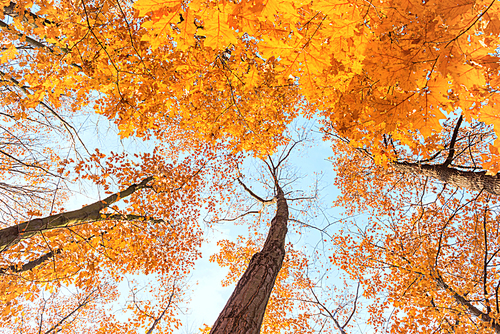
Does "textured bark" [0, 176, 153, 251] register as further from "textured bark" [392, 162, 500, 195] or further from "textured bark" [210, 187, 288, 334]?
"textured bark" [392, 162, 500, 195]

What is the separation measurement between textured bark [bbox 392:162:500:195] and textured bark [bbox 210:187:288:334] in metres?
2.47

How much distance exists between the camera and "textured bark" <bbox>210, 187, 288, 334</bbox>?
Answer: 1898 mm

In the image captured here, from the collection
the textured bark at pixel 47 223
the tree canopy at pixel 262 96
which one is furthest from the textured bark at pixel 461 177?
the textured bark at pixel 47 223

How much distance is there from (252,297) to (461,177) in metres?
3.39

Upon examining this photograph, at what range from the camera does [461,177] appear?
2.77m

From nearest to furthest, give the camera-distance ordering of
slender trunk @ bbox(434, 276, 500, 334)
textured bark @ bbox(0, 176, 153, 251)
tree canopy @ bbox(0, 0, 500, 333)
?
tree canopy @ bbox(0, 0, 500, 333) < textured bark @ bbox(0, 176, 153, 251) < slender trunk @ bbox(434, 276, 500, 334)

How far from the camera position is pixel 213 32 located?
38.6 inches

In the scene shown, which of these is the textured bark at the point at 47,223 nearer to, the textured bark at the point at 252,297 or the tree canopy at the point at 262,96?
the tree canopy at the point at 262,96

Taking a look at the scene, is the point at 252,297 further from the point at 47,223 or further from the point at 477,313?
the point at 477,313

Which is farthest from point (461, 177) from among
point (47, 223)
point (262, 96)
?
point (47, 223)

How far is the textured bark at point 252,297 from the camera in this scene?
190 centimetres

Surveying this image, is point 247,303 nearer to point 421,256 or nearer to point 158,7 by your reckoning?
point 158,7

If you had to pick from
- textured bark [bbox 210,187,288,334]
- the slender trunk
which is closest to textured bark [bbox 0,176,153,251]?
textured bark [bbox 210,187,288,334]

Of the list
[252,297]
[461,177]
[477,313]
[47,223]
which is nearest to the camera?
[252,297]
